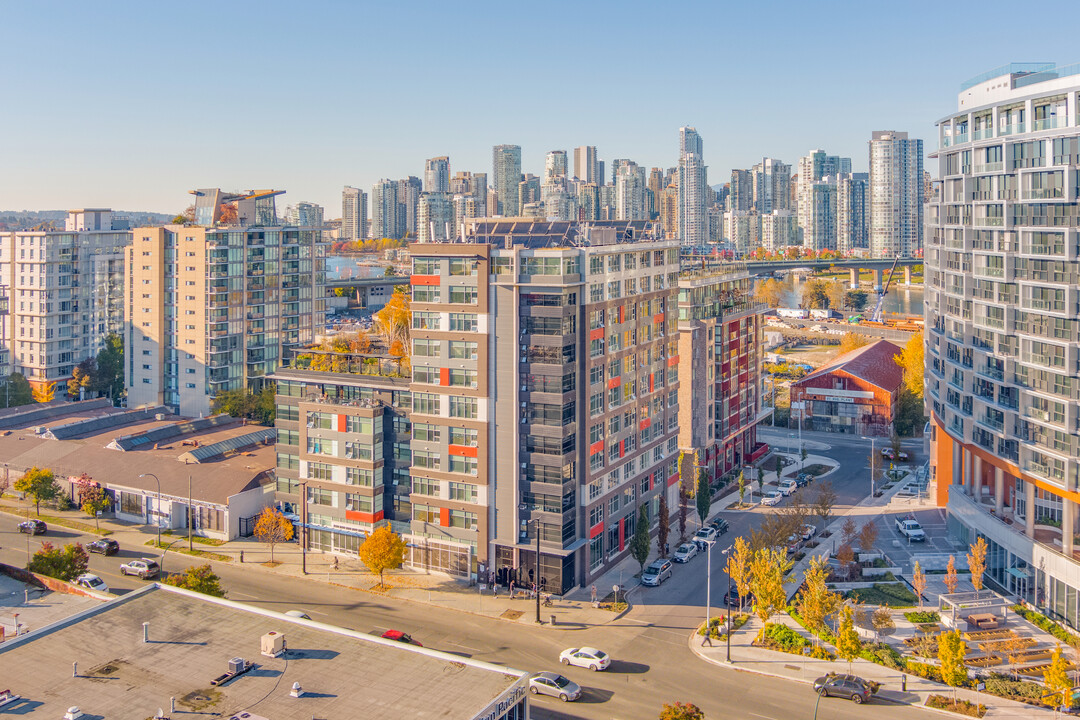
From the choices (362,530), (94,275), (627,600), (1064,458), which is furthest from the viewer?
(94,275)

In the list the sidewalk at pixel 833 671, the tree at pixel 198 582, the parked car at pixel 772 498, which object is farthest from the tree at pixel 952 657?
the tree at pixel 198 582

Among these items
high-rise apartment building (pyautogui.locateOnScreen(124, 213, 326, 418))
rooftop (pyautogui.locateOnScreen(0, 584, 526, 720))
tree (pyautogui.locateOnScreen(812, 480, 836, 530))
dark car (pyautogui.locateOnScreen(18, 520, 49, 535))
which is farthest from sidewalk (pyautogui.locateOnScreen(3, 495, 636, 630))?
high-rise apartment building (pyautogui.locateOnScreen(124, 213, 326, 418))

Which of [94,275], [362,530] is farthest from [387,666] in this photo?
[94,275]

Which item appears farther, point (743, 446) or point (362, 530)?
point (743, 446)

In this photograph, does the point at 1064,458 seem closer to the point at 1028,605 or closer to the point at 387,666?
the point at 1028,605

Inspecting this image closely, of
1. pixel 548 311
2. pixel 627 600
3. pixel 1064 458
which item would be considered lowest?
pixel 627 600

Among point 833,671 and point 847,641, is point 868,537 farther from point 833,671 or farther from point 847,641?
point 847,641

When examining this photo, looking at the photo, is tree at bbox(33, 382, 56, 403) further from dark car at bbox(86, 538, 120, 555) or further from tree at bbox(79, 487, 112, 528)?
dark car at bbox(86, 538, 120, 555)
